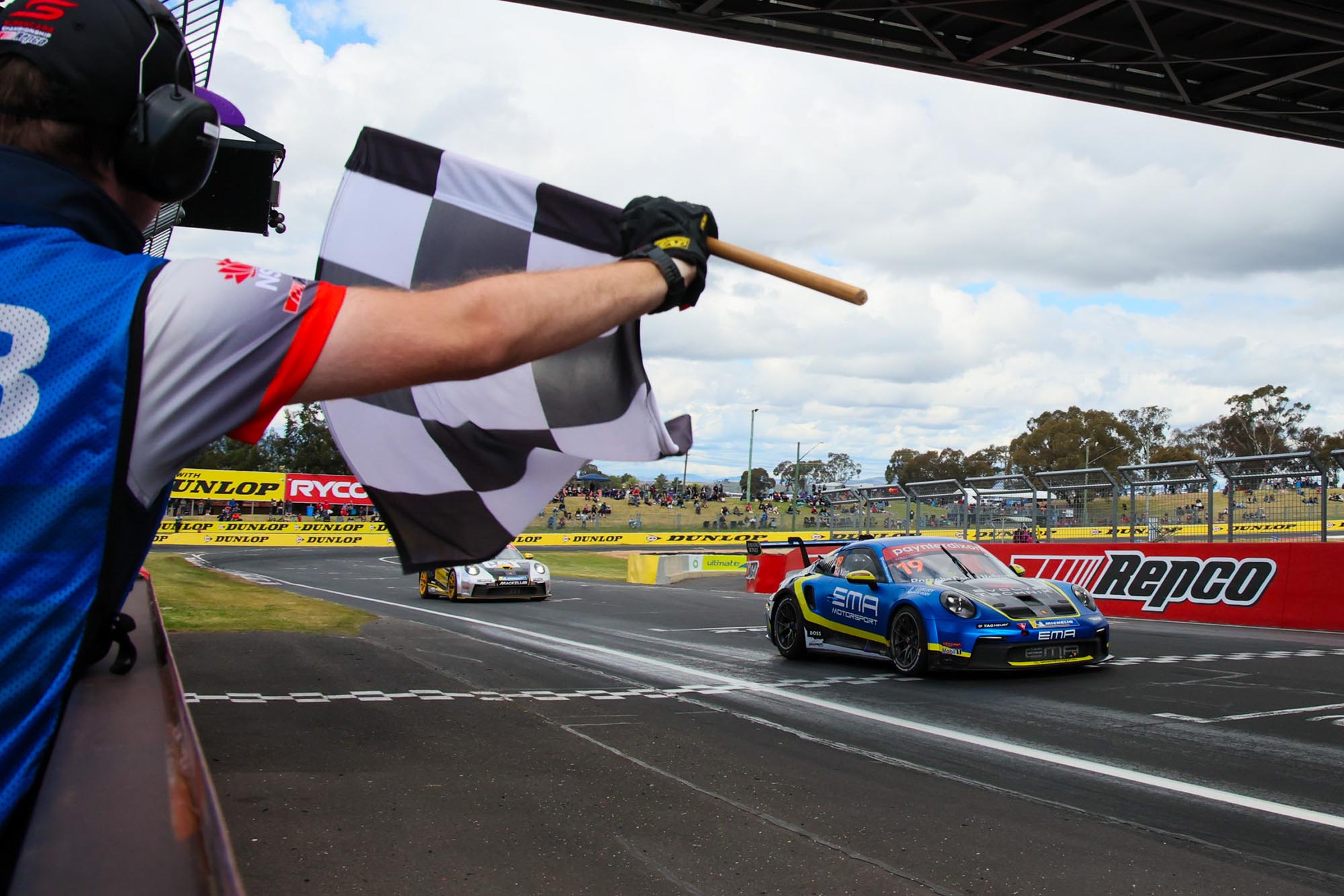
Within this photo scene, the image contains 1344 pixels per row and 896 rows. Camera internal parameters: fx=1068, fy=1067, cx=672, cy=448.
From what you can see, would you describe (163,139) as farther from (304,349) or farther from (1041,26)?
(1041,26)

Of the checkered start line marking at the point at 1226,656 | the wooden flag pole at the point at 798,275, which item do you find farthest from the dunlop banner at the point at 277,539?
the wooden flag pole at the point at 798,275

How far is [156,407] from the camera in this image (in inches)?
52.1

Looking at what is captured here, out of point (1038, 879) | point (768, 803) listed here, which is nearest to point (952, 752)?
point (768, 803)

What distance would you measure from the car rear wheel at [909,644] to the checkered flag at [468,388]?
622 centimetres

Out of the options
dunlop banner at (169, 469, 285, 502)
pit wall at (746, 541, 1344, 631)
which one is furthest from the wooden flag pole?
dunlop banner at (169, 469, 285, 502)

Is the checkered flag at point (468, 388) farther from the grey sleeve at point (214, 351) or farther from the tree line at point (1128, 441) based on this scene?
the tree line at point (1128, 441)

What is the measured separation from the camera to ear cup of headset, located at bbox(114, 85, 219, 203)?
4.86ft

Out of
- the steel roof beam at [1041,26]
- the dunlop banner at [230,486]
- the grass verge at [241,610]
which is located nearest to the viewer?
the steel roof beam at [1041,26]

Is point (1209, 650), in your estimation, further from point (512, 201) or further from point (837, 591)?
point (512, 201)

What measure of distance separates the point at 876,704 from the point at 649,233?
7.02 m

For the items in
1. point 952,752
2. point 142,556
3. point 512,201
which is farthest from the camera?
point 952,752

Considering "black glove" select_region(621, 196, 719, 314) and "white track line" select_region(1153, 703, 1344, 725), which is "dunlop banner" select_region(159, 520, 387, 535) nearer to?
"white track line" select_region(1153, 703, 1344, 725)

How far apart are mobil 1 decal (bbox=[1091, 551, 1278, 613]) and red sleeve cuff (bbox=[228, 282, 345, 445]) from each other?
53.1 feet

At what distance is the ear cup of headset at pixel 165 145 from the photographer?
148 centimetres
